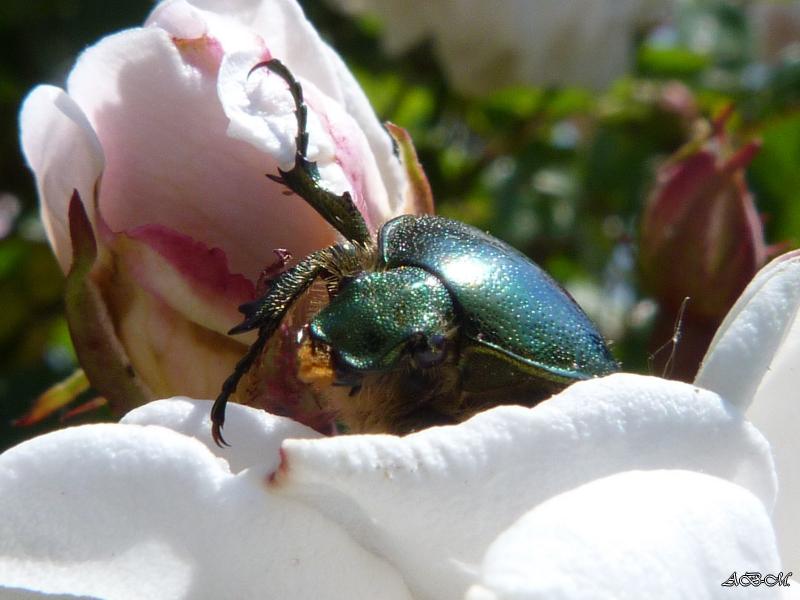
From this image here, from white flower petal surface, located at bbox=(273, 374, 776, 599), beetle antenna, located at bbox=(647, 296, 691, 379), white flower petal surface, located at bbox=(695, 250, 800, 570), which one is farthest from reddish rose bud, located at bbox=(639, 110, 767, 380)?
white flower petal surface, located at bbox=(273, 374, 776, 599)

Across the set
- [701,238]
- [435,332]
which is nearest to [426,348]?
[435,332]

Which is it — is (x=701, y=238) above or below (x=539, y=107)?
above

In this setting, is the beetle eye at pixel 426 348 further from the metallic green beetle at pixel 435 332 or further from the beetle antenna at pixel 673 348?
the beetle antenna at pixel 673 348

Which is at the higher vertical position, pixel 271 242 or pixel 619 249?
pixel 271 242

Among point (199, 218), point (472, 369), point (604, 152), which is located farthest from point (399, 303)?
point (604, 152)

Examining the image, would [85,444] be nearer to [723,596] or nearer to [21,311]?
[723,596]

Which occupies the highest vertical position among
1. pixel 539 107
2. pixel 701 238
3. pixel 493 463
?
pixel 493 463

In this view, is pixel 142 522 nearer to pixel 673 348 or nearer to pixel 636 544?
pixel 636 544
